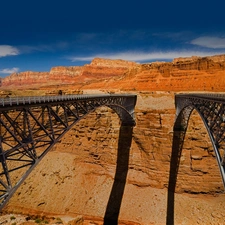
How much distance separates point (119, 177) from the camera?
36.2 m

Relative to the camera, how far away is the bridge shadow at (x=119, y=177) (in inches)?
1238

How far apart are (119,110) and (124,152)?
281 inches

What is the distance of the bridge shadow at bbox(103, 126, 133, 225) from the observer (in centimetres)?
3145

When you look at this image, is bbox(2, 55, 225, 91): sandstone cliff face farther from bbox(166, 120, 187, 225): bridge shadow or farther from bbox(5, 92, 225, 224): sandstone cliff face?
bbox(166, 120, 187, 225): bridge shadow

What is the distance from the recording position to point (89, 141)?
4038 cm

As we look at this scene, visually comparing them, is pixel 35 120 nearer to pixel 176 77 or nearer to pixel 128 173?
pixel 128 173

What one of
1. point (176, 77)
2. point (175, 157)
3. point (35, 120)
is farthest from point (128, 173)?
point (176, 77)

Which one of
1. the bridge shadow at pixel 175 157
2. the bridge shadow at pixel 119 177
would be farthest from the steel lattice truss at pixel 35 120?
the bridge shadow at pixel 175 157

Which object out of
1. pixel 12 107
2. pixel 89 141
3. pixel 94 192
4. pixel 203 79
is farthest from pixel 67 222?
pixel 203 79

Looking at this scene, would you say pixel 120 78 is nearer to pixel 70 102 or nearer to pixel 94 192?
pixel 94 192

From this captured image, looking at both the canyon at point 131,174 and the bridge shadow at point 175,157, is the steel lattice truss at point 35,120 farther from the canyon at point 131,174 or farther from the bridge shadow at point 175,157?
the bridge shadow at point 175,157

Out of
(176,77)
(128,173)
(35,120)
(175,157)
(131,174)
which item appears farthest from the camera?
(176,77)

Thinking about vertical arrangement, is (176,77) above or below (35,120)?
above

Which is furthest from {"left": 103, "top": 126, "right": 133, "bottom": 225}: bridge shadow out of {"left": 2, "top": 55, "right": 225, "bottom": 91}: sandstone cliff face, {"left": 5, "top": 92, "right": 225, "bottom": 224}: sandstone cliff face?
{"left": 2, "top": 55, "right": 225, "bottom": 91}: sandstone cliff face
